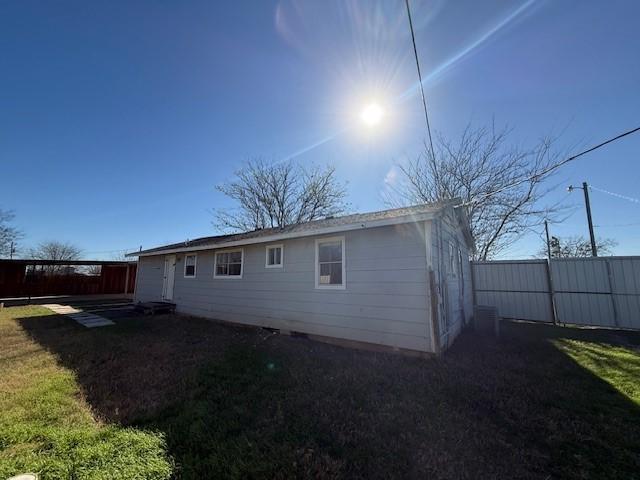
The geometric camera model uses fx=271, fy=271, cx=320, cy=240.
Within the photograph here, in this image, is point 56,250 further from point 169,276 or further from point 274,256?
point 274,256

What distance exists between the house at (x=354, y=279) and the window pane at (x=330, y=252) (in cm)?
2

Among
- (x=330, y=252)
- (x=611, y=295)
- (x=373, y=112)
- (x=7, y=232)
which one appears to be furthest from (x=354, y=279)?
(x=7, y=232)

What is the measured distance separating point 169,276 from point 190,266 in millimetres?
2067

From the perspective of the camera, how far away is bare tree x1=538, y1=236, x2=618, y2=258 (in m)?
22.8

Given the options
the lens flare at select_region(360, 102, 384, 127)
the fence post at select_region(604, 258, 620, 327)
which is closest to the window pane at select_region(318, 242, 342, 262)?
the lens flare at select_region(360, 102, 384, 127)

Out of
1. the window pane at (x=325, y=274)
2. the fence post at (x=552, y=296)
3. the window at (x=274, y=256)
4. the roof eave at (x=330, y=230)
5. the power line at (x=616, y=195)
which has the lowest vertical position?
the fence post at (x=552, y=296)

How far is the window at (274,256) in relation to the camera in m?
7.76

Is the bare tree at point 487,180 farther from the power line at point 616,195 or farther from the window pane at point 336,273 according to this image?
the window pane at point 336,273

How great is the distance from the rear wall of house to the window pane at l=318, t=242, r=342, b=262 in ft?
0.73

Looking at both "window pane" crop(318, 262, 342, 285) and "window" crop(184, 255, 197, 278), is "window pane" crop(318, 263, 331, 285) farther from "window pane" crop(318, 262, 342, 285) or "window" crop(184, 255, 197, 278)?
"window" crop(184, 255, 197, 278)

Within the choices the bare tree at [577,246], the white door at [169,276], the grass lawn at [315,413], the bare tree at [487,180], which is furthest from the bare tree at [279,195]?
the bare tree at [577,246]

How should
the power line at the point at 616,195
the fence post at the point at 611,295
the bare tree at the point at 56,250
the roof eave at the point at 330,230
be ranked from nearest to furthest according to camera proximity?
the roof eave at the point at 330,230, the fence post at the point at 611,295, the power line at the point at 616,195, the bare tree at the point at 56,250

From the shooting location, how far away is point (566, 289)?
368 inches

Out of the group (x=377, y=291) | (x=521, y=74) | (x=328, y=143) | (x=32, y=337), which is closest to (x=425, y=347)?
(x=377, y=291)
